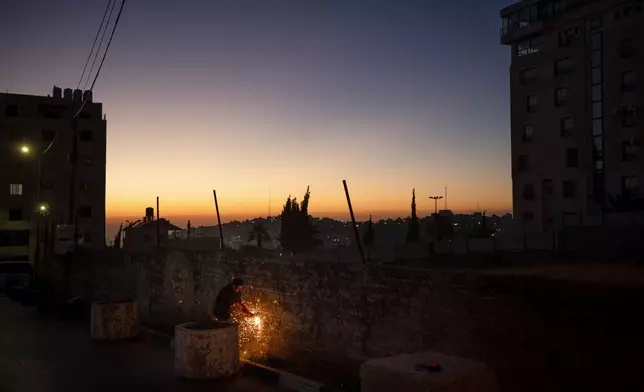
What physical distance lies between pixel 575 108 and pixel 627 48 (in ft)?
20.1

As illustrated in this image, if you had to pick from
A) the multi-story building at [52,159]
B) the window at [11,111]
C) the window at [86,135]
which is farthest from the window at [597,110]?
the window at [11,111]

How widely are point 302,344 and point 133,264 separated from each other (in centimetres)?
843

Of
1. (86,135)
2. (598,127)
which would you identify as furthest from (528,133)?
(86,135)

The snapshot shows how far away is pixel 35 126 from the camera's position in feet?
228

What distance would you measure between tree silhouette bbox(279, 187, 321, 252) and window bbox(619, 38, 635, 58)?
35.4 m

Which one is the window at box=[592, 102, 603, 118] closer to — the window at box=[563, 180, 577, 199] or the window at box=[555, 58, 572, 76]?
the window at box=[555, 58, 572, 76]

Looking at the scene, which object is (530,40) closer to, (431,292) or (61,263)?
(61,263)

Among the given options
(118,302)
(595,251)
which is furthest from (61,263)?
(595,251)

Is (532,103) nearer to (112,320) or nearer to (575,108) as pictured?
(575,108)

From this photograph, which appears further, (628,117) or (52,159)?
(52,159)

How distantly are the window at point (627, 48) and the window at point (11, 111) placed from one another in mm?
62192

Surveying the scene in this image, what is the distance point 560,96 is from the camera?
169ft

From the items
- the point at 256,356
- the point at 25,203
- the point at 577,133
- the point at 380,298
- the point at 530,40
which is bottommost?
the point at 256,356

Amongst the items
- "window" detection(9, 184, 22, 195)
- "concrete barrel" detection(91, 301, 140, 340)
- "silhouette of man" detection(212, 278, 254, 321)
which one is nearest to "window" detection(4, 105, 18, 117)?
"window" detection(9, 184, 22, 195)
